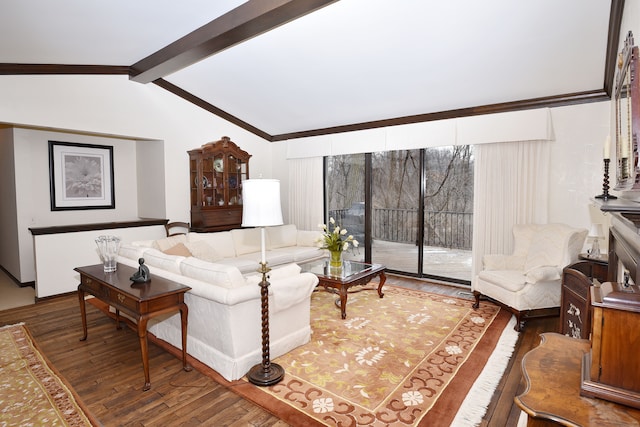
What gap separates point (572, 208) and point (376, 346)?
3.04 m

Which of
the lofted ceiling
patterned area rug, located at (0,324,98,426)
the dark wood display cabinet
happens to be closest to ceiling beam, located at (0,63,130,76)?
the lofted ceiling

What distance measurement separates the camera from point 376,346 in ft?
10.3

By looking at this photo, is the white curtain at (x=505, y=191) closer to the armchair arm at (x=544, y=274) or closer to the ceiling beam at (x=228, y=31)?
the armchair arm at (x=544, y=274)

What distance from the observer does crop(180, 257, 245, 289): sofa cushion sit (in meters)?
2.58

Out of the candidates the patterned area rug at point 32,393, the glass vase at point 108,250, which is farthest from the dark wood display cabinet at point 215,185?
the patterned area rug at point 32,393

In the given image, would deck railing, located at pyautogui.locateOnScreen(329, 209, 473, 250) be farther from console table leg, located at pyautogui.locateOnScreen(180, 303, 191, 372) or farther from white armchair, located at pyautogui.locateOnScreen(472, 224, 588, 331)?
console table leg, located at pyautogui.locateOnScreen(180, 303, 191, 372)

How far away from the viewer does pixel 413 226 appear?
5730mm

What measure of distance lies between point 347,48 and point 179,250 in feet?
10.3

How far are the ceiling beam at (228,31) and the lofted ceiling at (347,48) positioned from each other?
1cm

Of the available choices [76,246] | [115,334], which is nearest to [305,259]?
[115,334]

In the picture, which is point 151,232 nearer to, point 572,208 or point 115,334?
point 115,334

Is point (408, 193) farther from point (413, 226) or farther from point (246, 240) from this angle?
point (246, 240)

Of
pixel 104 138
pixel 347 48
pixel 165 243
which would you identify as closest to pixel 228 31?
pixel 347 48

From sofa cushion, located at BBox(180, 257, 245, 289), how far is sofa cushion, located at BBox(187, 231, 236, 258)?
6.94ft
